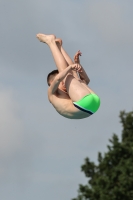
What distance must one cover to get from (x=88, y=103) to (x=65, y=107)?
61cm

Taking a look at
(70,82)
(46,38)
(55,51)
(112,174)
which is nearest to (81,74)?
(70,82)

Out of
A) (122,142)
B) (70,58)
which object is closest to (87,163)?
(122,142)

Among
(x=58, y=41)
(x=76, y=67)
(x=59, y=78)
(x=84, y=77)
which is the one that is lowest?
(x=59, y=78)

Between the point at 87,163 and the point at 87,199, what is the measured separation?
375 cm

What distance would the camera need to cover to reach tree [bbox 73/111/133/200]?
4909 cm

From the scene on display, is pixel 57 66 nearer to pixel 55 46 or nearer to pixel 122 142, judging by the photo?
pixel 55 46

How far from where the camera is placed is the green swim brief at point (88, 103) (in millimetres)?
24609

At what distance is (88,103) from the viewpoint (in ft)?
80.8

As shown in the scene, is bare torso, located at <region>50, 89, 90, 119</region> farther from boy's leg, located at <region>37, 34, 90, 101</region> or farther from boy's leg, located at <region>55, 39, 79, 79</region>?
boy's leg, located at <region>55, 39, 79, 79</region>

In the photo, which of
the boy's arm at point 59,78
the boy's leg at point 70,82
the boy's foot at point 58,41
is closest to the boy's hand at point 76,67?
the boy's arm at point 59,78

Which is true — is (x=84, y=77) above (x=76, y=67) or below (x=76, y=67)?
above

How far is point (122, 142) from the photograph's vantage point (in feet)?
173

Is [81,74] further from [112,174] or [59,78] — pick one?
[112,174]

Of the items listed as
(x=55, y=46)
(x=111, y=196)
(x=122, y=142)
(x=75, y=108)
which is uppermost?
(x=122, y=142)
